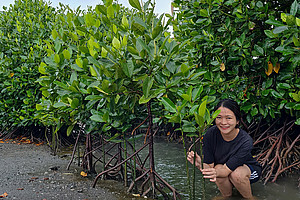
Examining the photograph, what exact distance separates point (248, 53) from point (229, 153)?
5.26 feet

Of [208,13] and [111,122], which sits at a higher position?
[208,13]

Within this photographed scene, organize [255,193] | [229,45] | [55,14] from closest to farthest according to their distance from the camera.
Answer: [255,193]
[229,45]
[55,14]

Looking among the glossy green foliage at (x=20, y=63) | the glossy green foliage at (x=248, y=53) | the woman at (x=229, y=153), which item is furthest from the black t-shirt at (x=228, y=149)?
the glossy green foliage at (x=20, y=63)

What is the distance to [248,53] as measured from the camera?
4.17 meters

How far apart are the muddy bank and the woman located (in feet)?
3.48

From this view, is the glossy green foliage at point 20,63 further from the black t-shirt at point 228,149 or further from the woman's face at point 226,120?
the woman's face at point 226,120

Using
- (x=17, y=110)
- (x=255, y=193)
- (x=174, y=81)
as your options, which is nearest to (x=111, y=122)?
(x=174, y=81)

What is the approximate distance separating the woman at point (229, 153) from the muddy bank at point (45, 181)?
3.48 ft

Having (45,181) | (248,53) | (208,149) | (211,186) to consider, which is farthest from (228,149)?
(45,181)

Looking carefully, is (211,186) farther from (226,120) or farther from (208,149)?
(226,120)

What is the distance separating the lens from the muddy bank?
129 inches

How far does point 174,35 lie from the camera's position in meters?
5.91

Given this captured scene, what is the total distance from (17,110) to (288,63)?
614 centimetres

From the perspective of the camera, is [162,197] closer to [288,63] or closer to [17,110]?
[288,63]
